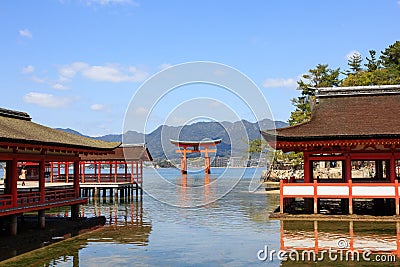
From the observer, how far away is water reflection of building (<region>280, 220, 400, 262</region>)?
14.4 meters

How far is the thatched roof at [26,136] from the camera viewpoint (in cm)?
1507

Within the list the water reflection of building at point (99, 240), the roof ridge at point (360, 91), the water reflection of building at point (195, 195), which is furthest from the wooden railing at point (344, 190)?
the water reflection of building at point (195, 195)

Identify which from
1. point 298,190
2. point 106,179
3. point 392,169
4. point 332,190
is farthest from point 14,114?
point 106,179

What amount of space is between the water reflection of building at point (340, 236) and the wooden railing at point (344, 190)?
1.29 metres

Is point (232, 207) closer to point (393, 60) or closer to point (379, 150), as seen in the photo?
point (379, 150)

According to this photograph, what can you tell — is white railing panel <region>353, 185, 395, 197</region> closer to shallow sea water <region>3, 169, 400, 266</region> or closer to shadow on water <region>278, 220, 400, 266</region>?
Answer: shadow on water <region>278, 220, 400, 266</region>

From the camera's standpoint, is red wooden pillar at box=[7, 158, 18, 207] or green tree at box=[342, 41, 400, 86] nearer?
red wooden pillar at box=[7, 158, 18, 207]

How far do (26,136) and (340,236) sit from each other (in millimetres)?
11942

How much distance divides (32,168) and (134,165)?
9.98 meters

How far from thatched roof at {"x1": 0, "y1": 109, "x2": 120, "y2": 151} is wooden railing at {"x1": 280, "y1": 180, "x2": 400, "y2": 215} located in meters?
9.19

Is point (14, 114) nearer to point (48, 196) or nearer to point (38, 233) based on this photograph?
point (48, 196)

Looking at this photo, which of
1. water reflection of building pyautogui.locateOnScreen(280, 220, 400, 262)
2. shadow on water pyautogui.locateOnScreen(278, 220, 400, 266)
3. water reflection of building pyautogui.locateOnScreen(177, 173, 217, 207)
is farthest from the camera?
water reflection of building pyautogui.locateOnScreen(177, 173, 217, 207)

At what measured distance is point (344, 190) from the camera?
20875 mm

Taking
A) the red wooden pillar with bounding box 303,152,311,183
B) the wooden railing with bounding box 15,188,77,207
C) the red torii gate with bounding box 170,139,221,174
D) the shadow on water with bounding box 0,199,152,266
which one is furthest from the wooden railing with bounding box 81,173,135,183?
the red torii gate with bounding box 170,139,221,174
